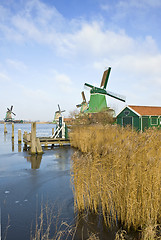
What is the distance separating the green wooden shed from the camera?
21.8 metres

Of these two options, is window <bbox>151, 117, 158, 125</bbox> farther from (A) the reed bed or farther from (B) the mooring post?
(A) the reed bed

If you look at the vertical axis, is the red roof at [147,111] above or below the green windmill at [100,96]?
below

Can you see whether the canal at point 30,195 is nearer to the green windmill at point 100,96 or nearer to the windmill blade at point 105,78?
the green windmill at point 100,96

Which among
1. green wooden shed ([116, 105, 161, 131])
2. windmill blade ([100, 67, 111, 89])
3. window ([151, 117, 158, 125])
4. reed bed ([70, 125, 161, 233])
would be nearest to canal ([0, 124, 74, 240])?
reed bed ([70, 125, 161, 233])

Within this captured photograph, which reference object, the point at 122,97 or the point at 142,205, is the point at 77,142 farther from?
the point at 122,97

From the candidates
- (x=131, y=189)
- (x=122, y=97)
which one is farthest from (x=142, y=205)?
(x=122, y=97)

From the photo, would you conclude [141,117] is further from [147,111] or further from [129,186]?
[129,186]

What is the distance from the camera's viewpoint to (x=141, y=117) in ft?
71.2

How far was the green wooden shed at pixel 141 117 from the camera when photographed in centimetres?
2180

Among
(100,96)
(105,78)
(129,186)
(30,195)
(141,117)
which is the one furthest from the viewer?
(105,78)

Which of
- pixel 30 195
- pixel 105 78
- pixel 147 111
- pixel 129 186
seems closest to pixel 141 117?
pixel 147 111

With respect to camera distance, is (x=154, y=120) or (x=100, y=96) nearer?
(x=154, y=120)

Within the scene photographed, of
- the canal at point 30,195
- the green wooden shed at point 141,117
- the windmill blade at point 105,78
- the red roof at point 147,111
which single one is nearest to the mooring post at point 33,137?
the canal at point 30,195

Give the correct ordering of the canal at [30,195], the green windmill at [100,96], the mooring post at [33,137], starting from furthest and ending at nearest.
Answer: the green windmill at [100,96], the mooring post at [33,137], the canal at [30,195]
